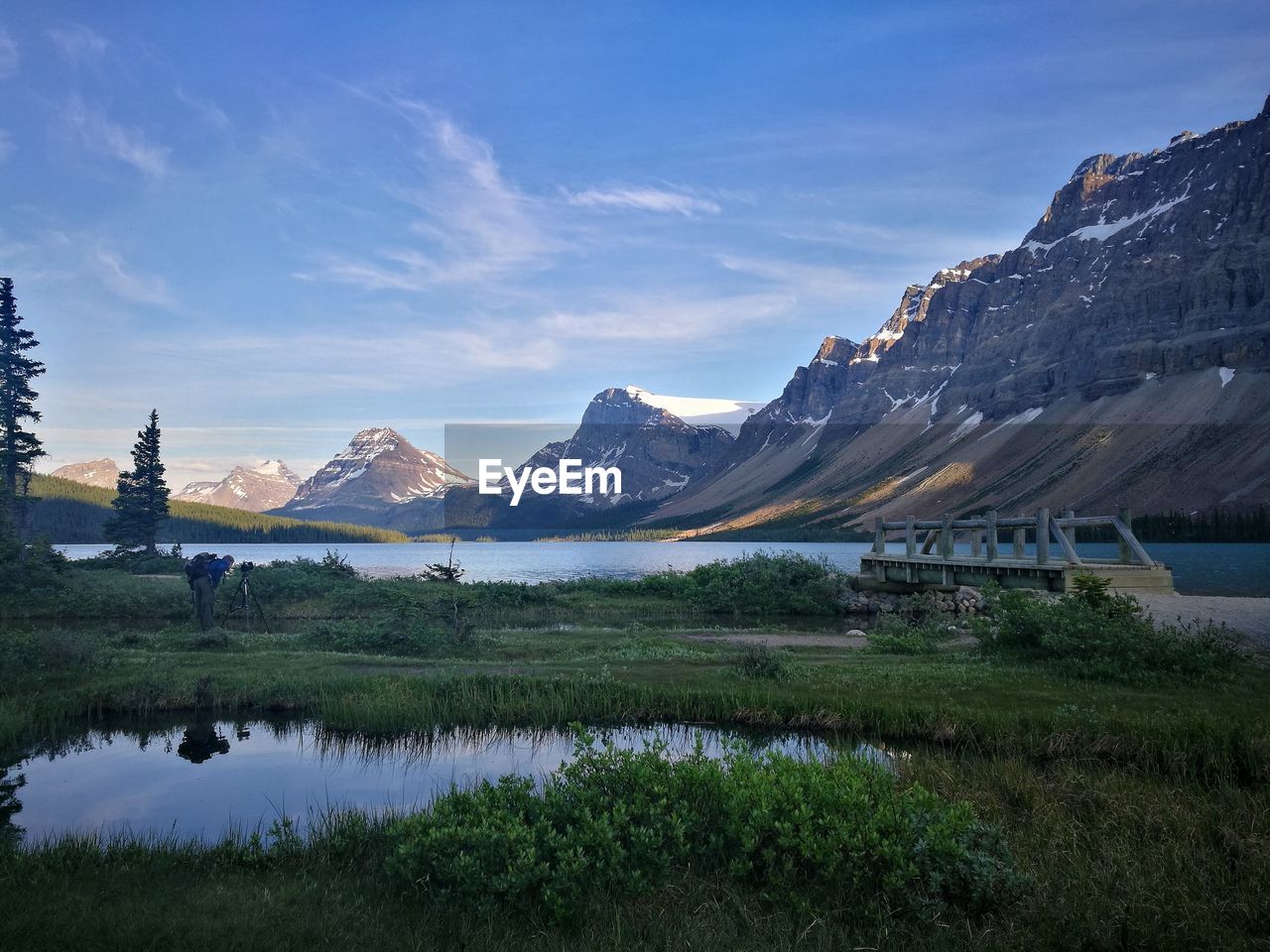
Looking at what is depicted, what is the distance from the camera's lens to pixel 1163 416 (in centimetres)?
18712

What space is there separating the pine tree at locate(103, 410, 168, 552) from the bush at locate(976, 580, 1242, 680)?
74972 millimetres

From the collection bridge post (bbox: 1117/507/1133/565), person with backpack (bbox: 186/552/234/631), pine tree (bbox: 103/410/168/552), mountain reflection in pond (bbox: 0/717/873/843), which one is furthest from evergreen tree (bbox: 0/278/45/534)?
bridge post (bbox: 1117/507/1133/565)

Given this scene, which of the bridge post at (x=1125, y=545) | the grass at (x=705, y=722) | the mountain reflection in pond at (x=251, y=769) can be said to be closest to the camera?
the grass at (x=705, y=722)

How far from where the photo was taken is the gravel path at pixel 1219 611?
2125cm

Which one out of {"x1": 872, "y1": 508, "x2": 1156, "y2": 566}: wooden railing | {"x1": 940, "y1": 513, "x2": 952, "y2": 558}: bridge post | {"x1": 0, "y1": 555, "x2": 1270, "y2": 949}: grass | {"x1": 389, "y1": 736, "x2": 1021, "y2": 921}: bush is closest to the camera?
{"x1": 0, "y1": 555, "x2": 1270, "y2": 949}: grass

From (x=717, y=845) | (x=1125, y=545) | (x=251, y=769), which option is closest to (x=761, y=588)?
(x=1125, y=545)

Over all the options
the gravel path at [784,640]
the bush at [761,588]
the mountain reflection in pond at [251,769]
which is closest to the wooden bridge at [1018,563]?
the bush at [761,588]

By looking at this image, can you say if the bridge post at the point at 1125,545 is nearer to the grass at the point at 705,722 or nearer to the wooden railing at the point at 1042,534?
the wooden railing at the point at 1042,534

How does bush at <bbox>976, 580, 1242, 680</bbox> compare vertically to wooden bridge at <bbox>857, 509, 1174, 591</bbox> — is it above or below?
below

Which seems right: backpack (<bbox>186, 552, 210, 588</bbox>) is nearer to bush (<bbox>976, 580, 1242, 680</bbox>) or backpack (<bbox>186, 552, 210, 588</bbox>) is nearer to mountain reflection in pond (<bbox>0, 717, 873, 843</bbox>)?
mountain reflection in pond (<bbox>0, 717, 873, 843</bbox>)

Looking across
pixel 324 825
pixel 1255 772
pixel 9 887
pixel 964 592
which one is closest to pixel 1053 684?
pixel 1255 772

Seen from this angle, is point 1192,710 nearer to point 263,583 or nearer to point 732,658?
point 732,658

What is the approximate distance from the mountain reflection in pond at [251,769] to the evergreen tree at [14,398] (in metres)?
51.0

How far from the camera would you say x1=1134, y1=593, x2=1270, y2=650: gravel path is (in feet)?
69.7
